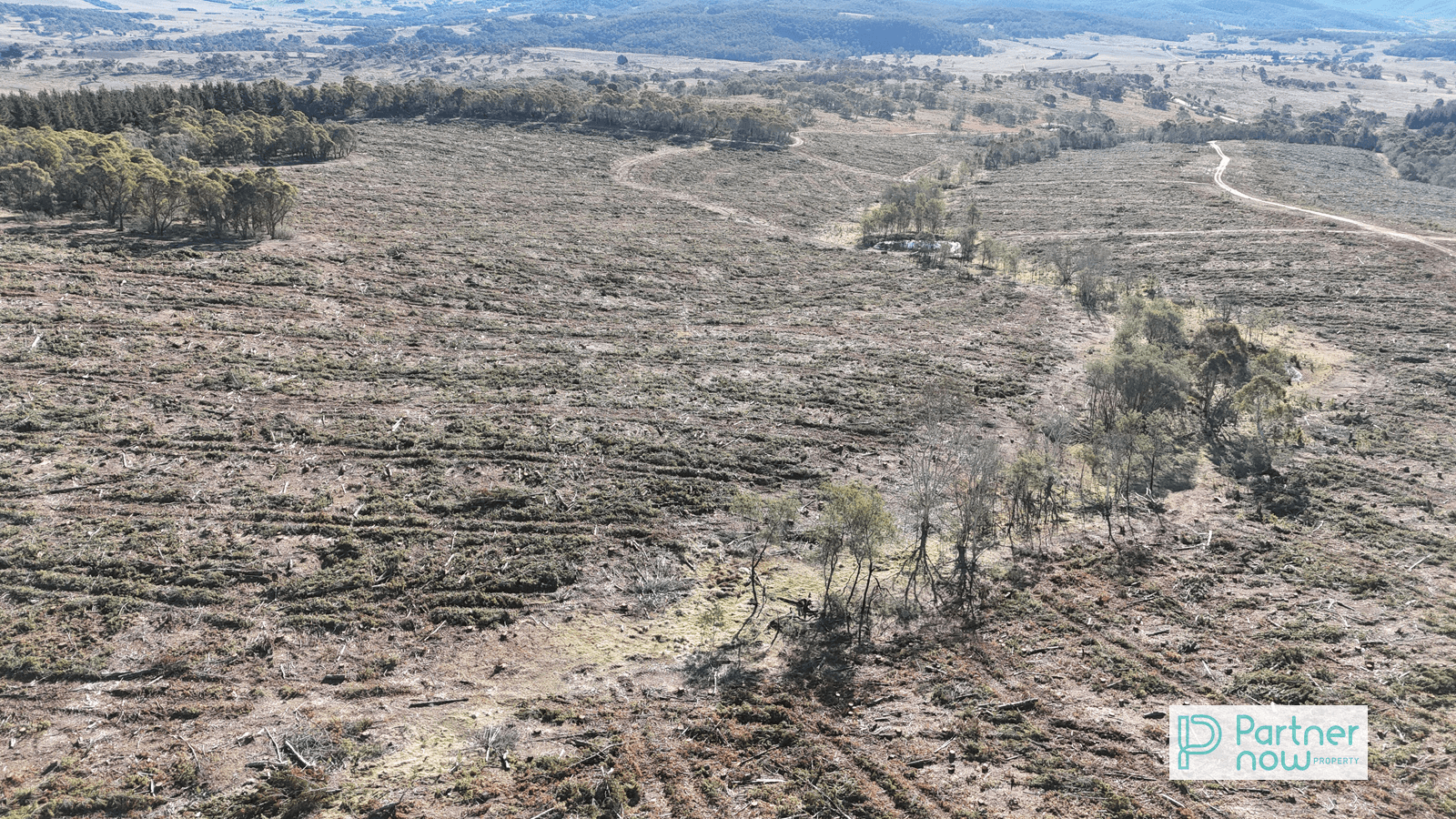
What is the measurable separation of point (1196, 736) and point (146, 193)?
61.5 metres

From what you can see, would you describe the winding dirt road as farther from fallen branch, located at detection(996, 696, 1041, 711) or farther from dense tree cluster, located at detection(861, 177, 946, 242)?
fallen branch, located at detection(996, 696, 1041, 711)

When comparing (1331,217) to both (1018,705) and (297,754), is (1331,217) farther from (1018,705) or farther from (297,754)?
(297,754)

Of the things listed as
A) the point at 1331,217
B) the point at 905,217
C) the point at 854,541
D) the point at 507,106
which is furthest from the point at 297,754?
the point at 507,106

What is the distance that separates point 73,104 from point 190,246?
181ft

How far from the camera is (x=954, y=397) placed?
35281 millimetres

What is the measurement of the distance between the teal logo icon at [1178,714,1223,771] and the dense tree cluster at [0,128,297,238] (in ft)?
187

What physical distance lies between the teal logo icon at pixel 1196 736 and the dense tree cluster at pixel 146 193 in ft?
187

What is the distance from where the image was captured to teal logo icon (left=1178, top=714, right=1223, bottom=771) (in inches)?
651

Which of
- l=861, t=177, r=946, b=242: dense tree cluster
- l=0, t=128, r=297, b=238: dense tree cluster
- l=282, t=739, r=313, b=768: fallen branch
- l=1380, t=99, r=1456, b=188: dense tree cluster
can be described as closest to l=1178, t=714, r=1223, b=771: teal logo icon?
l=282, t=739, r=313, b=768: fallen branch

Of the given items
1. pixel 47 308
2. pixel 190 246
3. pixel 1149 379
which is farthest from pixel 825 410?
pixel 190 246

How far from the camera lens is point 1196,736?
55.9 ft

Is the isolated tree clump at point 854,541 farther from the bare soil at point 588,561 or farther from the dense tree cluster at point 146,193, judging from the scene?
the dense tree cluster at point 146,193

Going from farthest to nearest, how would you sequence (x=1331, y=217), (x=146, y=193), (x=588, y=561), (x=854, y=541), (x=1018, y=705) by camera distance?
(x=1331, y=217), (x=146, y=193), (x=588, y=561), (x=854, y=541), (x=1018, y=705)

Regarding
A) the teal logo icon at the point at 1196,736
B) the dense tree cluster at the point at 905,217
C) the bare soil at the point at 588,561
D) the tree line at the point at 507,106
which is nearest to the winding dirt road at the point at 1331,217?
the bare soil at the point at 588,561
